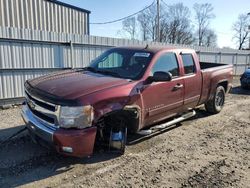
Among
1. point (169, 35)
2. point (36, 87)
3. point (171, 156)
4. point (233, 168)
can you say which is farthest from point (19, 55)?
point (169, 35)

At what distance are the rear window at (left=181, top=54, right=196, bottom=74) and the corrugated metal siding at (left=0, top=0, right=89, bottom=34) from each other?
9.24 metres

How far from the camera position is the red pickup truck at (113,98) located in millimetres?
3654

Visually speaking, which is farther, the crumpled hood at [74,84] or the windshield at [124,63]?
the windshield at [124,63]

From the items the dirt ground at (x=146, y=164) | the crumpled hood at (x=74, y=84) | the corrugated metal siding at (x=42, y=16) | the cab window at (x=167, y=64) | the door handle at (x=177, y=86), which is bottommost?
the dirt ground at (x=146, y=164)

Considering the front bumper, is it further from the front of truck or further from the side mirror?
the side mirror

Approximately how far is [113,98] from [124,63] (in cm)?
141

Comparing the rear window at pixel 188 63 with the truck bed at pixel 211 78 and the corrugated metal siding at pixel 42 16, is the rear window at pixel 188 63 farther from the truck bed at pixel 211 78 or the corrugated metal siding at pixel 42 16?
the corrugated metal siding at pixel 42 16

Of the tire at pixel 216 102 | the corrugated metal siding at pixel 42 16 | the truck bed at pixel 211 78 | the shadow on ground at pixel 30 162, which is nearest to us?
the shadow on ground at pixel 30 162

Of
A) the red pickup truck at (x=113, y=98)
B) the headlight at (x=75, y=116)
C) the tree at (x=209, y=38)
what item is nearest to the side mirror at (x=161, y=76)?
the red pickup truck at (x=113, y=98)

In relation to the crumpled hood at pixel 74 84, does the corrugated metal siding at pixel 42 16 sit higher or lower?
higher

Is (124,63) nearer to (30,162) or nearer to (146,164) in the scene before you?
(146,164)

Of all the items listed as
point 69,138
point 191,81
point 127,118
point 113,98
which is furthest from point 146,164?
point 191,81

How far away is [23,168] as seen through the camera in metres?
3.95

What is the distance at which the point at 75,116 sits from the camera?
3.61 m
